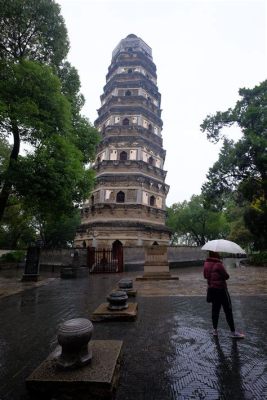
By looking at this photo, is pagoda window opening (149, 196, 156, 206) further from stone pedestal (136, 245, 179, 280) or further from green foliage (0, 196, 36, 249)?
green foliage (0, 196, 36, 249)

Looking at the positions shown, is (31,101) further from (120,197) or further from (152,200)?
(152,200)

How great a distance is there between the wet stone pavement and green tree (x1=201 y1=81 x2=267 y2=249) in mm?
17751

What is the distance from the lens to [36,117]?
1184 cm

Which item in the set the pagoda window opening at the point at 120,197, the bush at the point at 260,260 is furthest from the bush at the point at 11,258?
the bush at the point at 260,260

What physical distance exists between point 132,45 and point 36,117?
86.3 ft

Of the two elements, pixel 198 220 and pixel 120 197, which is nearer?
pixel 120 197

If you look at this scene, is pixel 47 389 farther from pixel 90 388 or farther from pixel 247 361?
pixel 247 361

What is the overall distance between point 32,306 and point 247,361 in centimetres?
631

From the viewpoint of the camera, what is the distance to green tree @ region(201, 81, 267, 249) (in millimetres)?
22984

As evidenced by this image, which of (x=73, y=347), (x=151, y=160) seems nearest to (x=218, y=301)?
(x=73, y=347)

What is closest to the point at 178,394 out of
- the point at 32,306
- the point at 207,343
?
the point at 207,343

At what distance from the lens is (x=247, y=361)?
3.85 metres

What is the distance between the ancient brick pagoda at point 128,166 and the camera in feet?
80.5

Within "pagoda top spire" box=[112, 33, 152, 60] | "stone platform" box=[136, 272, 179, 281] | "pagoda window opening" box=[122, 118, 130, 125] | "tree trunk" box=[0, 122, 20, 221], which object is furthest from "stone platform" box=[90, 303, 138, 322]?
"pagoda top spire" box=[112, 33, 152, 60]
